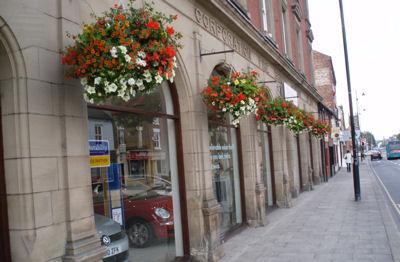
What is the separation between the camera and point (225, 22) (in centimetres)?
1010

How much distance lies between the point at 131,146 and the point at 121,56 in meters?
2.67

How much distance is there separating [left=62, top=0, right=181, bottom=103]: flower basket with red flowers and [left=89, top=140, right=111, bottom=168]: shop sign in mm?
1315

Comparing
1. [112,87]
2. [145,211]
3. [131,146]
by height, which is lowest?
[145,211]

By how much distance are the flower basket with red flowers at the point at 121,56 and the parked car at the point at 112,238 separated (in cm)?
194

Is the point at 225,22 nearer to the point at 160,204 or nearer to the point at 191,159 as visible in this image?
the point at 191,159

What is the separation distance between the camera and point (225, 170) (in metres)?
10.2

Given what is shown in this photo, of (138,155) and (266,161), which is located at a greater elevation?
(138,155)

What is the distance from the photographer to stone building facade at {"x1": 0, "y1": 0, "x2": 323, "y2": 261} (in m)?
4.08

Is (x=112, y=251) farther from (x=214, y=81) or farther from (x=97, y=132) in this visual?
(x=214, y=81)

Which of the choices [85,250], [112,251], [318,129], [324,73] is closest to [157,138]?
[112,251]

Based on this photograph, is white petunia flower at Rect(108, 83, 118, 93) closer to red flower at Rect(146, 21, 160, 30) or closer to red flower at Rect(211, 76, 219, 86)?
red flower at Rect(146, 21, 160, 30)

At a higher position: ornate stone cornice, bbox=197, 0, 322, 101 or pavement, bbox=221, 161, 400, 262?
ornate stone cornice, bbox=197, 0, 322, 101

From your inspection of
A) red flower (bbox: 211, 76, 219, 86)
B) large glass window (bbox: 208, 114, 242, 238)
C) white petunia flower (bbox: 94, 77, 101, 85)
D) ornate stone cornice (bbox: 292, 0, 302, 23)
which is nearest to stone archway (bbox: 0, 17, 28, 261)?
white petunia flower (bbox: 94, 77, 101, 85)

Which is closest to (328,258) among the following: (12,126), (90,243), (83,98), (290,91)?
(90,243)
